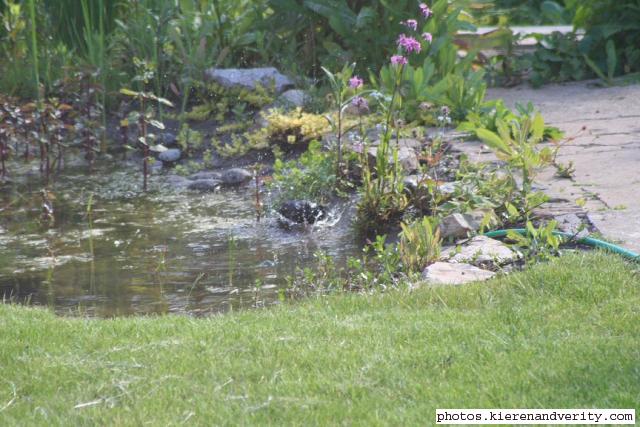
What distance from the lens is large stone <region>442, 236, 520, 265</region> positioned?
4773 millimetres

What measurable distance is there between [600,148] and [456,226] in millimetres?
1933

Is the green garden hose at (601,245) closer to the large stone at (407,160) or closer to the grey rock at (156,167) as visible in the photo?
the large stone at (407,160)

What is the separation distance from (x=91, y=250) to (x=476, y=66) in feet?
16.6

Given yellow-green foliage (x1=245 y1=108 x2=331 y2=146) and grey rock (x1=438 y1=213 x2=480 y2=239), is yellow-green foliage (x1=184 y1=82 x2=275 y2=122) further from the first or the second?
grey rock (x1=438 y1=213 x2=480 y2=239)

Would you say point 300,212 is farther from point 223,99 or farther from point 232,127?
point 223,99

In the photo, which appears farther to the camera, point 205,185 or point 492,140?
point 205,185

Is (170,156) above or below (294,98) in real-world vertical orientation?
below

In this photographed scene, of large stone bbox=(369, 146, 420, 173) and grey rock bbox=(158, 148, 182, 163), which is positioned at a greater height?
large stone bbox=(369, 146, 420, 173)

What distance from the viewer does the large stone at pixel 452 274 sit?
4.52 m

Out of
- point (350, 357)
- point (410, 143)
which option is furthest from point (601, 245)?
point (410, 143)

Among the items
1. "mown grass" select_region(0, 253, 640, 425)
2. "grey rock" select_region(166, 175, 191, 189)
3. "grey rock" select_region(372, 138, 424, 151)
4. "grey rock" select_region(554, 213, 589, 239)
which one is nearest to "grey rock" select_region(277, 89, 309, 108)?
"grey rock" select_region(166, 175, 191, 189)

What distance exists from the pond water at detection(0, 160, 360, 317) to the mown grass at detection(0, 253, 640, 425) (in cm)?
61

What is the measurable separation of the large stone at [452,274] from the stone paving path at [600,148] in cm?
70

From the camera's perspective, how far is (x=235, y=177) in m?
7.32
